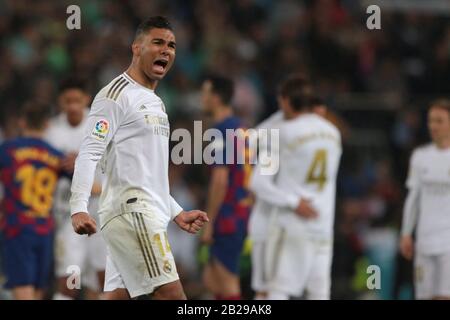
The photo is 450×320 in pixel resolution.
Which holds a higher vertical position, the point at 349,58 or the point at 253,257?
the point at 349,58

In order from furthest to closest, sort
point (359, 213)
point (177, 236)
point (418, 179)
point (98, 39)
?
point (98, 39) → point (359, 213) → point (177, 236) → point (418, 179)

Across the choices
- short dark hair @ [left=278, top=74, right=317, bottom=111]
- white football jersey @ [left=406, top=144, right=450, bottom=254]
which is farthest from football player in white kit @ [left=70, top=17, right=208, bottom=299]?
white football jersey @ [left=406, top=144, right=450, bottom=254]

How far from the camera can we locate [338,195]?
57.2 feet

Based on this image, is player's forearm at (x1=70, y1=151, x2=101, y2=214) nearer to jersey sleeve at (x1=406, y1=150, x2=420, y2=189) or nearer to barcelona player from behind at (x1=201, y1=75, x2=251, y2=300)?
barcelona player from behind at (x1=201, y1=75, x2=251, y2=300)

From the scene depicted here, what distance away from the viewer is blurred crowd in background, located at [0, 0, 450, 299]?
17.0 m

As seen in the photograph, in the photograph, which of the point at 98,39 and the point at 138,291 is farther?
the point at 98,39

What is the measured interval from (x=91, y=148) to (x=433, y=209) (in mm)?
4805

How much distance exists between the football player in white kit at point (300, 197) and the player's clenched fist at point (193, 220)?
3661mm

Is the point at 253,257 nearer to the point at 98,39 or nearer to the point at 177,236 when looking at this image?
the point at 177,236

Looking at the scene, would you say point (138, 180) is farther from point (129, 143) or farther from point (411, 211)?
point (411, 211)

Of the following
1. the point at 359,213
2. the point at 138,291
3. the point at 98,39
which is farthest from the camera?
the point at 98,39

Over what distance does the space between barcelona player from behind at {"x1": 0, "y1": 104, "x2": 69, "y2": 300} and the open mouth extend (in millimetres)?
3355

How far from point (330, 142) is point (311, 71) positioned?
7.56 meters

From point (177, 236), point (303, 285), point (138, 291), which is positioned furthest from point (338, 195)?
point (138, 291)
